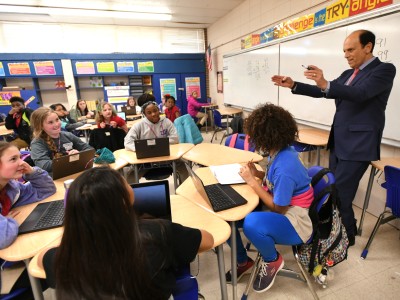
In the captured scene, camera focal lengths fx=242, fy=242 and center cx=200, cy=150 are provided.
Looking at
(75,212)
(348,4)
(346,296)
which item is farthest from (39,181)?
(348,4)

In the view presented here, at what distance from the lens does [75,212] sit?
0.65m

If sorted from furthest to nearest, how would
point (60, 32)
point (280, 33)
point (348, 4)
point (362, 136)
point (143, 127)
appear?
point (60, 32), point (280, 33), point (143, 127), point (348, 4), point (362, 136)

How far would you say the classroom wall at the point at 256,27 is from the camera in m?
2.53

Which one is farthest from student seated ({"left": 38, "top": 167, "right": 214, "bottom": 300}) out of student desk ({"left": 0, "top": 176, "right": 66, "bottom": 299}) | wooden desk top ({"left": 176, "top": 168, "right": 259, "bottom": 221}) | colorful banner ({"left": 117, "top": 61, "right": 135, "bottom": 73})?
colorful banner ({"left": 117, "top": 61, "right": 135, "bottom": 73})

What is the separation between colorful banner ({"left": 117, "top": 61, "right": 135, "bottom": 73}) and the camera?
675 centimetres

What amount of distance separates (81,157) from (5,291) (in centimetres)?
104

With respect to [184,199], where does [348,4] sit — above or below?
above

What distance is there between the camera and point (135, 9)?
5.23 metres

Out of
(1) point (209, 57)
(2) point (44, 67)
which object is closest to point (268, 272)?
(1) point (209, 57)

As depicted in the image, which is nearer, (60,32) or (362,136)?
(362,136)

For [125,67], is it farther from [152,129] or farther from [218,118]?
[152,129]

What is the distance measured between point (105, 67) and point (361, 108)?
6.47m

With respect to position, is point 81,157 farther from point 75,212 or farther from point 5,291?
point 75,212

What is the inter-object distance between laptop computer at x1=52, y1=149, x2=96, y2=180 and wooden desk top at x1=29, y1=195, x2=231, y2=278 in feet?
2.71
